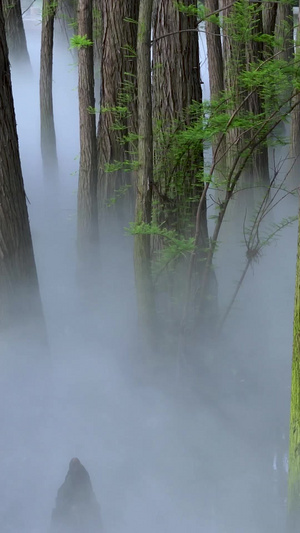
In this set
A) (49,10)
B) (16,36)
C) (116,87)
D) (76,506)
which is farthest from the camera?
(16,36)

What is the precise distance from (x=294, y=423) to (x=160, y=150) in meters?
4.12

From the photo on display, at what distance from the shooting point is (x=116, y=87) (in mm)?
10023

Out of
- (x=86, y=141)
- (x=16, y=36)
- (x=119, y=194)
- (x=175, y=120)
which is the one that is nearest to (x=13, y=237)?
(x=175, y=120)

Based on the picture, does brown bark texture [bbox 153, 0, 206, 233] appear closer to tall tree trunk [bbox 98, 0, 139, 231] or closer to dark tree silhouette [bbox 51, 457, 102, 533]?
tall tree trunk [bbox 98, 0, 139, 231]

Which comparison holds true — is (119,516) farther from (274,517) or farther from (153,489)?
(274,517)

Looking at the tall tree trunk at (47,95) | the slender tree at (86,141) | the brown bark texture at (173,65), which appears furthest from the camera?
the tall tree trunk at (47,95)

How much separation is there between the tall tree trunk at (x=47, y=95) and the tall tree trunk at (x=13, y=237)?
6789 mm

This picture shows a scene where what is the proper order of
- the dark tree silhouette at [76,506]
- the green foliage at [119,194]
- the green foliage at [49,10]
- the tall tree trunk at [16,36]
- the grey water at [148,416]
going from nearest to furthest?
the dark tree silhouette at [76,506], the grey water at [148,416], the green foliage at [119,194], the green foliage at [49,10], the tall tree trunk at [16,36]

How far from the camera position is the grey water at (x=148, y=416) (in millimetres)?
6492

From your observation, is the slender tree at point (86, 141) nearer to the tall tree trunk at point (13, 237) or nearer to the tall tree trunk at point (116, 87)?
the tall tree trunk at point (116, 87)

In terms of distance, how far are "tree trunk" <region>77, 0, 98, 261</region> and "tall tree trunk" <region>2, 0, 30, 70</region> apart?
8950 mm

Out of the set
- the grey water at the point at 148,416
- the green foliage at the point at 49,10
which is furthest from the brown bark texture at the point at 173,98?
the green foliage at the point at 49,10

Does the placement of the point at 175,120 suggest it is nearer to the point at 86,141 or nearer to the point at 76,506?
the point at 86,141

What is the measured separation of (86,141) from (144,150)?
8.63 feet
